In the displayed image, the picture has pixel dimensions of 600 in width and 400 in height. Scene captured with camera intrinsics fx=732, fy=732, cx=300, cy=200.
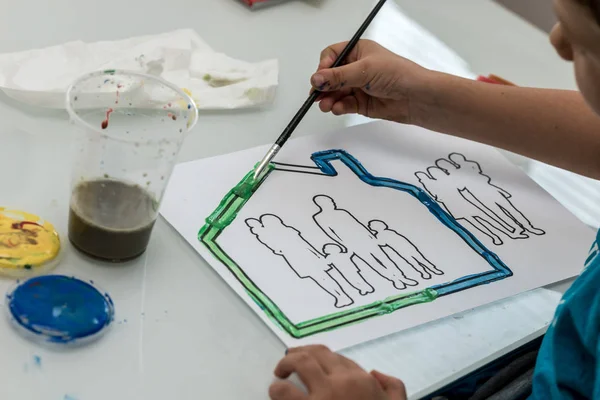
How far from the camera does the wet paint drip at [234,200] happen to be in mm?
705

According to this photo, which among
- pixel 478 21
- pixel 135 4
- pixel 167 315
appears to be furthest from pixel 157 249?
pixel 478 21

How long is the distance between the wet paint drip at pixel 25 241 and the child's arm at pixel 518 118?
1.59 feet

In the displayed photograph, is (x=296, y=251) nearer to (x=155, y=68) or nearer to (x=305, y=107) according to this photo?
(x=305, y=107)

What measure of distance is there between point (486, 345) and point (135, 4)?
0.67 meters

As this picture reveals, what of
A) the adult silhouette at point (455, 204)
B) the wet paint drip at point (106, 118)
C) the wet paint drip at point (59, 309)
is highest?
the adult silhouette at point (455, 204)

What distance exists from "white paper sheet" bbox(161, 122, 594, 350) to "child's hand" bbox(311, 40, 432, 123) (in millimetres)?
28

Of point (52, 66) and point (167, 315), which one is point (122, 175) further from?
point (52, 66)

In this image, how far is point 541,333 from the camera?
2.34ft

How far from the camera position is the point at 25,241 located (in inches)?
24.1

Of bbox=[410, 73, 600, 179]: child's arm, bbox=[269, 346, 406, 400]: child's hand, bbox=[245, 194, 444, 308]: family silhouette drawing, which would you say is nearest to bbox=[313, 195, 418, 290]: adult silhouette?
bbox=[245, 194, 444, 308]: family silhouette drawing

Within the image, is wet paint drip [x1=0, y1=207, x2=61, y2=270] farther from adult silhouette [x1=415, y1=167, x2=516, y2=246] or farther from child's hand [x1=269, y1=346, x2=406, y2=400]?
adult silhouette [x1=415, y1=167, x2=516, y2=246]

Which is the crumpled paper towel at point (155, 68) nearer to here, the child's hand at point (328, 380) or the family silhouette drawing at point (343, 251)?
the family silhouette drawing at point (343, 251)

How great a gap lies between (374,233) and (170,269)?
0.22 metres

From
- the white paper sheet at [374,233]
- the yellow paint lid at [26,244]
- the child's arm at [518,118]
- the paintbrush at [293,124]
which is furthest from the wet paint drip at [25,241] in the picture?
the child's arm at [518,118]
